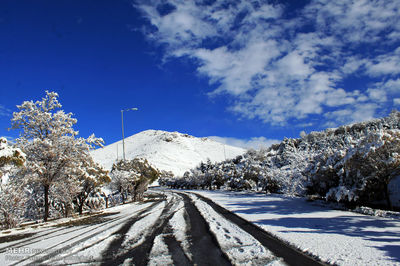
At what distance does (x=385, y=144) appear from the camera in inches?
460

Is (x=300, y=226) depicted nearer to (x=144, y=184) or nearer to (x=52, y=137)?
(x=52, y=137)

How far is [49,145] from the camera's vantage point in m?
13.1

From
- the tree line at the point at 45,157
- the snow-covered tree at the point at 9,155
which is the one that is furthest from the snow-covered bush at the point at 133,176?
the snow-covered tree at the point at 9,155

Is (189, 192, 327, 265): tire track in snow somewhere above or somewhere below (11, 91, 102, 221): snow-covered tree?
below

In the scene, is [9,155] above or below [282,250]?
above

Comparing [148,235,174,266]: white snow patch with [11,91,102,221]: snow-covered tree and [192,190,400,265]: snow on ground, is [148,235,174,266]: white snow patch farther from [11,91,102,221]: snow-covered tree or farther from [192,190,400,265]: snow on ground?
[11,91,102,221]: snow-covered tree

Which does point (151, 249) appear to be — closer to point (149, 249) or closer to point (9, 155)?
point (149, 249)

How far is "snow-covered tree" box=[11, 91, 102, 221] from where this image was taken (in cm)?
1319

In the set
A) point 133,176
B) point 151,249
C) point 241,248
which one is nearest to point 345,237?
point 241,248

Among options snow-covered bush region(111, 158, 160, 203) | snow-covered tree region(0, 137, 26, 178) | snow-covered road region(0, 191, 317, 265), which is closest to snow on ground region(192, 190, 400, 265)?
snow-covered road region(0, 191, 317, 265)

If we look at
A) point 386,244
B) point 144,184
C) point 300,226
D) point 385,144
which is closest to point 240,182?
point 144,184

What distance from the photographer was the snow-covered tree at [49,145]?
13188mm

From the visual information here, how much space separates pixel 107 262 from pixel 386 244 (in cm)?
686

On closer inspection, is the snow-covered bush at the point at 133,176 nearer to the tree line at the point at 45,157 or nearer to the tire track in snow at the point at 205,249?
the tree line at the point at 45,157
